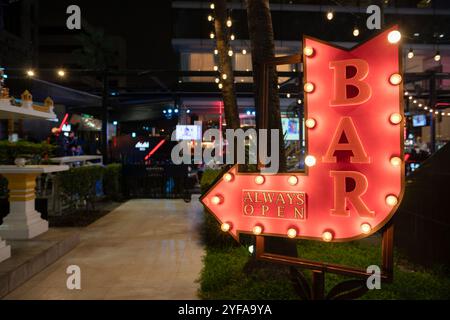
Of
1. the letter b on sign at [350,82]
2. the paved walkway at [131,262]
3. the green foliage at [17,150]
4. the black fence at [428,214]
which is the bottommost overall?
the paved walkway at [131,262]

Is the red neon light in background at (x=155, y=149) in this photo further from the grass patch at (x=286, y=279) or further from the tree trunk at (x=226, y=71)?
the grass patch at (x=286, y=279)

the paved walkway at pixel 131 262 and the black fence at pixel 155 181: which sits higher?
the black fence at pixel 155 181

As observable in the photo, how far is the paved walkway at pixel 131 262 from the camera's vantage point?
5.17 meters

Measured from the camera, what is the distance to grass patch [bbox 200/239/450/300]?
4.89 m

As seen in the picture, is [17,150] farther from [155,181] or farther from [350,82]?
[155,181]

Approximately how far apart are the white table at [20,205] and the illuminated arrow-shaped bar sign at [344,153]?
16.6 feet

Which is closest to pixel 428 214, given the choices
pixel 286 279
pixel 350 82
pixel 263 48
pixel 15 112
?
pixel 286 279

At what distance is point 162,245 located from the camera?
302 inches

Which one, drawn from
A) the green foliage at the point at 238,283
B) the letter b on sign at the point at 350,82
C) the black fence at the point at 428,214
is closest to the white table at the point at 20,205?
the green foliage at the point at 238,283

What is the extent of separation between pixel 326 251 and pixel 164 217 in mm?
4812

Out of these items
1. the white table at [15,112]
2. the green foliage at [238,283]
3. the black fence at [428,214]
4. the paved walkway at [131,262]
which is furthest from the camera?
the white table at [15,112]

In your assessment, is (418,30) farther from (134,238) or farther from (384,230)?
Result: (384,230)

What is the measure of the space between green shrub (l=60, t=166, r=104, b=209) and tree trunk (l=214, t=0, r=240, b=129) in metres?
4.28
